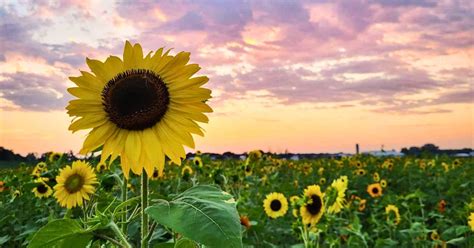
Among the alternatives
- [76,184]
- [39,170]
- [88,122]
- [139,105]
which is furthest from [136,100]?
[39,170]

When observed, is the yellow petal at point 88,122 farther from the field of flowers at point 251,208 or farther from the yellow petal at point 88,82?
the field of flowers at point 251,208

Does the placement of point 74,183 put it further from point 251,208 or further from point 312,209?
point 251,208

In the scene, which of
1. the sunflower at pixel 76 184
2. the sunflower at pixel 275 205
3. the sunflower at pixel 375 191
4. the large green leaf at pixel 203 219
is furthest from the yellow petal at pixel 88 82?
the sunflower at pixel 375 191

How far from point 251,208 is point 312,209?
0.88m

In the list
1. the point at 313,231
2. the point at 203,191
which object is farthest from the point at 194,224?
the point at 313,231

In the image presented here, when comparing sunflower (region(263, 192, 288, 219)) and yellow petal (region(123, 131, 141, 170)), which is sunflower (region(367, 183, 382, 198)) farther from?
yellow petal (region(123, 131, 141, 170))

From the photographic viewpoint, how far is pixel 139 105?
1.27 m

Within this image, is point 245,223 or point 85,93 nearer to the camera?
point 85,93

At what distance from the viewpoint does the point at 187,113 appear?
4.15 ft

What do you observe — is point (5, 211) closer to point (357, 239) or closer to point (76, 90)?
point (357, 239)

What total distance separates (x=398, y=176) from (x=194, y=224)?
10.3 m

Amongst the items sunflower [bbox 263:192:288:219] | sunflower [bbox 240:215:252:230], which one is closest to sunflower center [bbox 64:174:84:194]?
sunflower [bbox 240:215:252:230]

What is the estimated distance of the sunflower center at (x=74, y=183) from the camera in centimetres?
294

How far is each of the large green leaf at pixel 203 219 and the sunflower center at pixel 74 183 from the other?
6.59 feet
